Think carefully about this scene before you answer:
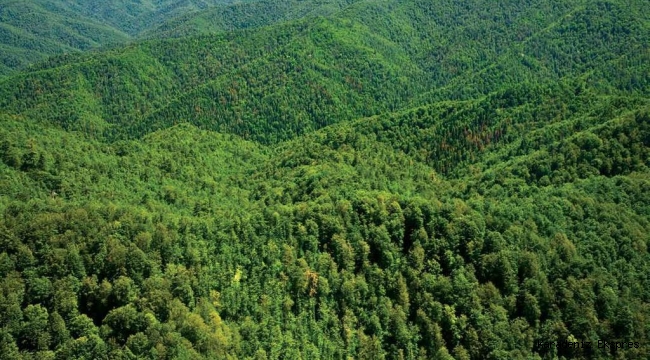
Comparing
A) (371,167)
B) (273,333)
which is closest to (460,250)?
(273,333)

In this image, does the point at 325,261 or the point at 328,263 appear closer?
the point at 325,261

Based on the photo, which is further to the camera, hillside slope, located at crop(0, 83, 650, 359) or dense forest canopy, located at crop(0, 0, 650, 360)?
hillside slope, located at crop(0, 83, 650, 359)

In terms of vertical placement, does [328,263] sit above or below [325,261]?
below

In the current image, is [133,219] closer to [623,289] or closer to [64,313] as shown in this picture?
[64,313]

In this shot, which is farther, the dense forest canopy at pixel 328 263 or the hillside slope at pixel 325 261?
the hillside slope at pixel 325 261

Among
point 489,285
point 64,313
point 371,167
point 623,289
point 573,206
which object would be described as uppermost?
point 371,167

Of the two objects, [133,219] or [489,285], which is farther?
[489,285]

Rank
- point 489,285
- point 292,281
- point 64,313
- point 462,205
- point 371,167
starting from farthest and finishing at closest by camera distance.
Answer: point 371,167 < point 462,205 < point 489,285 < point 292,281 < point 64,313

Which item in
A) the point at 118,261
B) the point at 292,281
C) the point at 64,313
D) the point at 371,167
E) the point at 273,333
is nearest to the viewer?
the point at 64,313

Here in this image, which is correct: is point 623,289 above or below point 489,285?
above

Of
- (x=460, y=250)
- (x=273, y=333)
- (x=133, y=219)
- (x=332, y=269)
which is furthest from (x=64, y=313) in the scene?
(x=460, y=250)
